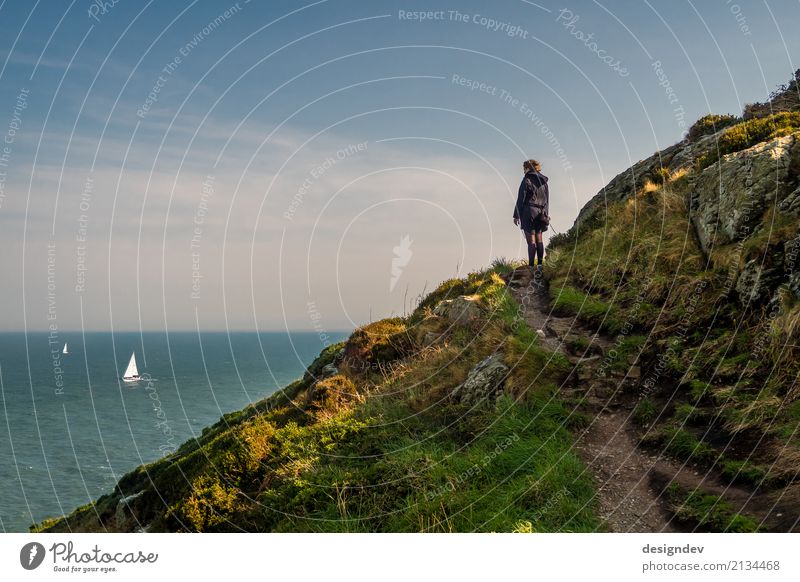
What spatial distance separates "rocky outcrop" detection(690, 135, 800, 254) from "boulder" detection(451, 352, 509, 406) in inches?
226

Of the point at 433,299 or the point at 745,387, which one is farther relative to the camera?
the point at 433,299

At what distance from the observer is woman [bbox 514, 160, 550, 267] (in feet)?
62.4

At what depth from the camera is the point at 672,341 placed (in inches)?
408

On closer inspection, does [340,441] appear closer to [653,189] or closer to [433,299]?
[433,299]

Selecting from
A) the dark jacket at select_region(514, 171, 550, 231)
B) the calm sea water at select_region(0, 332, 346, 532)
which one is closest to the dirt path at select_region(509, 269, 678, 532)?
the calm sea water at select_region(0, 332, 346, 532)

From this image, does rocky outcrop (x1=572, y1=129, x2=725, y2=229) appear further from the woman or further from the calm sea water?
the calm sea water

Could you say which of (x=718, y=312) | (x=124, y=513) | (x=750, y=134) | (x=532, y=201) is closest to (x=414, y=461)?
(x=718, y=312)

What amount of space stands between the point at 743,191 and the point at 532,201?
7.91 m

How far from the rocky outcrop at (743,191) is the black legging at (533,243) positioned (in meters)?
6.74

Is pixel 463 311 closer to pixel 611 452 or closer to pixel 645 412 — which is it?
pixel 645 412

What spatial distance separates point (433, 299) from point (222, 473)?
12.0 m

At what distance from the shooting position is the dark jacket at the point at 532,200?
19016 millimetres

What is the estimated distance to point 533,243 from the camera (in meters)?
19.8
